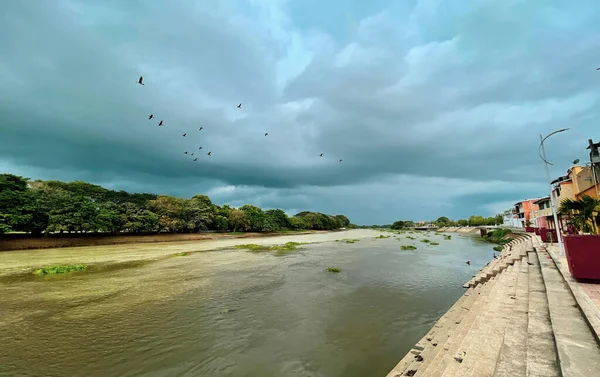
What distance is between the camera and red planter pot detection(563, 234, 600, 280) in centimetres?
852

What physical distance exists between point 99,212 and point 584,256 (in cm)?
6987

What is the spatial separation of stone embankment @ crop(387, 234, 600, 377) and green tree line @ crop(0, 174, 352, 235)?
2307 inches

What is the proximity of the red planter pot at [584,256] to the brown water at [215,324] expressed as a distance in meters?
4.92

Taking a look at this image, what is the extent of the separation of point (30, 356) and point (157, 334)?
327cm

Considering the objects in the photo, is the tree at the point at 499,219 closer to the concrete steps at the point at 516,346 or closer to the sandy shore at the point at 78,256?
the sandy shore at the point at 78,256

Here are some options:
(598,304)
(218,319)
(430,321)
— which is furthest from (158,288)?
(598,304)

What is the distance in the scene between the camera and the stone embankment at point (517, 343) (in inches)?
161

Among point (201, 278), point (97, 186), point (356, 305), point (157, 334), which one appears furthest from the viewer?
point (97, 186)

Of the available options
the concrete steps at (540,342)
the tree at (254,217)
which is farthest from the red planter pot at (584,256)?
the tree at (254,217)

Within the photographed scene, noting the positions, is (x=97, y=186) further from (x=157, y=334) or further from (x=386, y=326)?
(x=386, y=326)

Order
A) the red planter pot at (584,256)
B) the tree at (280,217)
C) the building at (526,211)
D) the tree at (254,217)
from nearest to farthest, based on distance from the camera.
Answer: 1. the red planter pot at (584,256)
2. the building at (526,211)
3. the tree at (254,217)
4. the tree at (280,217)

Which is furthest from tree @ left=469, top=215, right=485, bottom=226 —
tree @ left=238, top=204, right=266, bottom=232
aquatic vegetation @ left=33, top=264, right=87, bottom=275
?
aquatic vegetation @ left=33, top=264, right=87, bottom=275

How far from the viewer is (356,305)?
41.2ft

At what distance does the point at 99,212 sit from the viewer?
55.5 metres
